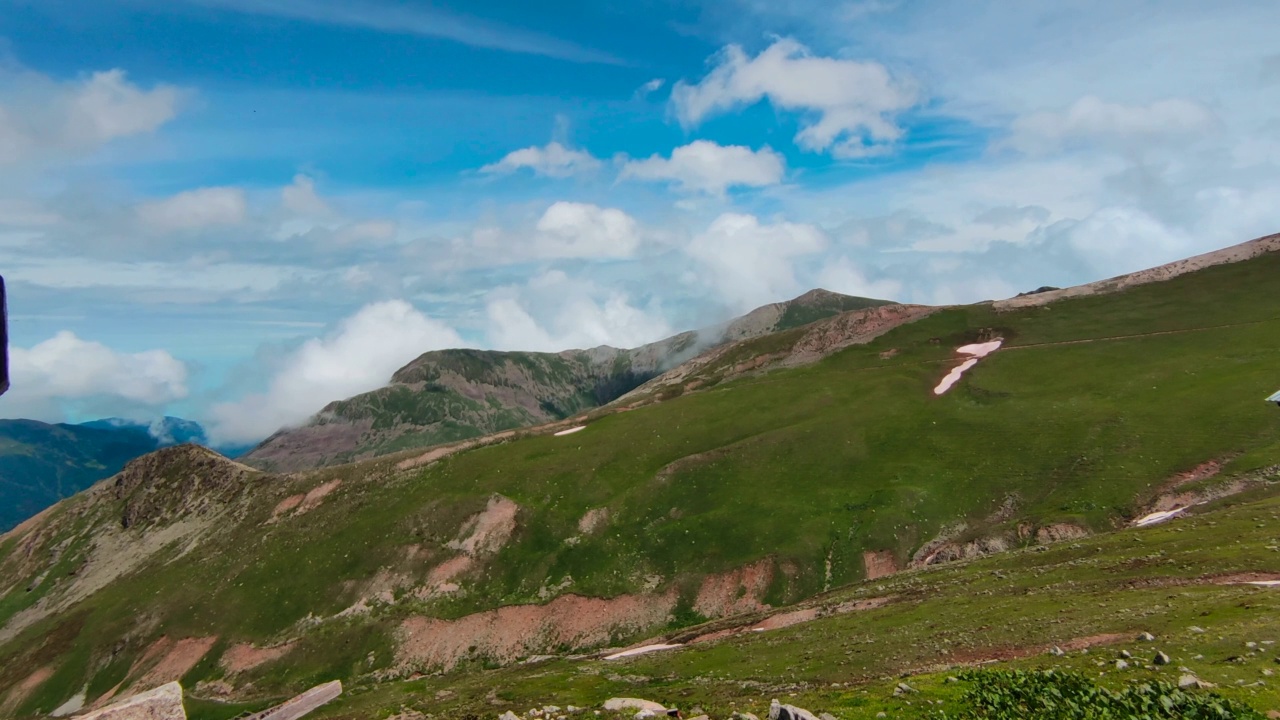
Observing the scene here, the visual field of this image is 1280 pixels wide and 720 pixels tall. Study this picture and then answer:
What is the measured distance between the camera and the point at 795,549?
76375 millimetres

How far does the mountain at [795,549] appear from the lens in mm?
38000

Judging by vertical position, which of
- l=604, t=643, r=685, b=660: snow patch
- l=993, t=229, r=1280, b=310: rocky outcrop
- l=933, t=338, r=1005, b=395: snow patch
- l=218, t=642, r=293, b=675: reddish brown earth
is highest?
l=993, t=229, r=1280, b=310: rocky outcrop

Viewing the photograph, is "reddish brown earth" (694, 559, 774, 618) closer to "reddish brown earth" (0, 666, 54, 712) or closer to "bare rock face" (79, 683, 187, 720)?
"bare rock face" (79, 683, 187, 720)

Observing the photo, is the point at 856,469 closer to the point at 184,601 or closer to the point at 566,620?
the point at 566,620

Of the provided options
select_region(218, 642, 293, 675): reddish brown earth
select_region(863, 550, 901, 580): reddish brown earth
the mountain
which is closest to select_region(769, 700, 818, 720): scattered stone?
the mountain

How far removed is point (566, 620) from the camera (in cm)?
7781

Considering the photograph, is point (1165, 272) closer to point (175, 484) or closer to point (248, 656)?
point (248, 656)

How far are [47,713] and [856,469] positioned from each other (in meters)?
115

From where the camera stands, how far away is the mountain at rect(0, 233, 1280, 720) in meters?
38.0

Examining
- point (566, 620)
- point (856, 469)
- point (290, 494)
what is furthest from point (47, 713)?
point (856, 469)

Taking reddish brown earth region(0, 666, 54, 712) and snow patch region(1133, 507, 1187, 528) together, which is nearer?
snow patch region(1133, 507, 1187, 528)

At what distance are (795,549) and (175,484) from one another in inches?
5760

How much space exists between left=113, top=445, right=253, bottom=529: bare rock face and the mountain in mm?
3207

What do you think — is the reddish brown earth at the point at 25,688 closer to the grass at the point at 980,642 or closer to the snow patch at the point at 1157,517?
the grass at the point at 980,642
